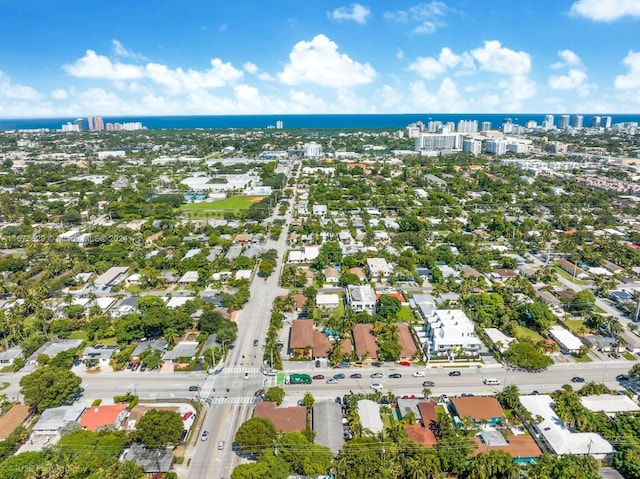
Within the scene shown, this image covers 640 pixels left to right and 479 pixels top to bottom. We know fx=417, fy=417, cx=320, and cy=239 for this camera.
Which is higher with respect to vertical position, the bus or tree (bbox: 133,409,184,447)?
tree (bbox: 133,409,184,447)

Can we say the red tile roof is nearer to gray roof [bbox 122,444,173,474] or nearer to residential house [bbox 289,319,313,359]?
gray roof [bbox 122,444,173,474]

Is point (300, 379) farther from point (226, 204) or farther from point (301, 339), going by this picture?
point (226, 204)

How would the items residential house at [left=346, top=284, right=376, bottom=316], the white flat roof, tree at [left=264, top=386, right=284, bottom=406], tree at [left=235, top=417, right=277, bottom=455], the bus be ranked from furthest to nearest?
residential house at [left=346, top=284, right=376, bottom=316], the bus, tree at [left=264, top=386, right=284, bottom=406], the white flat roof, tree at [left=235, top=417, right=277, bottom=455]

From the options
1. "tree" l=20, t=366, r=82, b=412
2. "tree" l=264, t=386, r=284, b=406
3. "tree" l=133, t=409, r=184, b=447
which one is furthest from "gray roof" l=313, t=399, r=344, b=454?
"tree" l=20, t=366, r=82, b=412

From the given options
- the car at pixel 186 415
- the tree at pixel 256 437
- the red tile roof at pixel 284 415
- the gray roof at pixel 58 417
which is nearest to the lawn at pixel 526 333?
the red tile roof at pixel 284 415

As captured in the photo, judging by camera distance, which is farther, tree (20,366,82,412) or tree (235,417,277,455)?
tree (20,366,82,412)

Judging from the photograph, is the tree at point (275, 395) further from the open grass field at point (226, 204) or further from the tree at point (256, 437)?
the open grass field at point (226, 204)
